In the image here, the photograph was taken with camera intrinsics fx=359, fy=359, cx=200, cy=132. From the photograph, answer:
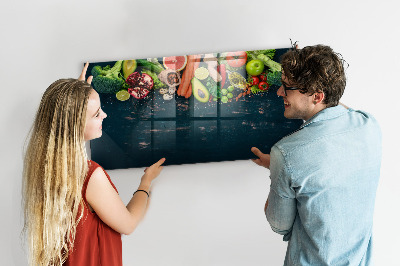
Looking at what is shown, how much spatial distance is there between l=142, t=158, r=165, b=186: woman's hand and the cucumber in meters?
0.40

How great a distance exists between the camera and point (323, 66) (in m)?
1.12

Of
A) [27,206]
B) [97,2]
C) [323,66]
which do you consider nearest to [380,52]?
[323,66]

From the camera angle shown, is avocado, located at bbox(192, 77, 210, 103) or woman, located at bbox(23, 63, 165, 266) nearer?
woman, located at bbox(23, 63, 165, 266)

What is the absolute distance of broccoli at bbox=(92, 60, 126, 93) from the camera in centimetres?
157

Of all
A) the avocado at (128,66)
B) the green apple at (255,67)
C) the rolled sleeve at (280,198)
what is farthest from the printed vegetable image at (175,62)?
the rolled sleeve at (280,198)

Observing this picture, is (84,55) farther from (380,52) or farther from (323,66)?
(380,52)

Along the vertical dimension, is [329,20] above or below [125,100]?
above

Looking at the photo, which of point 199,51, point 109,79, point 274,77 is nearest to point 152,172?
point 109,79

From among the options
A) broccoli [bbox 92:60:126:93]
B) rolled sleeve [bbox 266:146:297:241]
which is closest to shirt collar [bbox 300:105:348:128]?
rolled sleeve [bbox 266:146:297:241]

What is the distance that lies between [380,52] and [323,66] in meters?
0.63

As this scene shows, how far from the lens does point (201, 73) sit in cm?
157

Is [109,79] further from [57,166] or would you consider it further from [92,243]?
[92,243]

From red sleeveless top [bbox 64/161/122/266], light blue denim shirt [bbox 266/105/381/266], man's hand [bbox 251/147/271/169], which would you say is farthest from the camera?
man's hand [bbox 251/147/271/169]

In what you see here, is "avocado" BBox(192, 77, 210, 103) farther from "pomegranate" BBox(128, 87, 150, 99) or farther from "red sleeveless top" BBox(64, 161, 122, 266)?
"red sleeveless top" BBox(64, 161, 122, 266)
